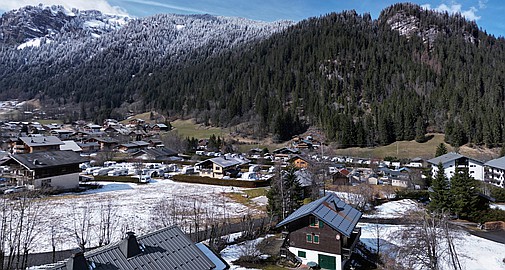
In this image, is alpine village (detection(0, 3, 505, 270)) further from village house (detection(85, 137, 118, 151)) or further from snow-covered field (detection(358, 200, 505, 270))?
village house (detection(85, 137, 118, 151))

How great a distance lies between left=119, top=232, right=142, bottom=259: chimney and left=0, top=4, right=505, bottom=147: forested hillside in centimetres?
9105

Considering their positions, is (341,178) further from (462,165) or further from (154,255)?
(154,255)

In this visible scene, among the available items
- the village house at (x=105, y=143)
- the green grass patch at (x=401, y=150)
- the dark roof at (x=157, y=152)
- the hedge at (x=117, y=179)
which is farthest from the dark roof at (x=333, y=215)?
the village house at (x=105, y=143)

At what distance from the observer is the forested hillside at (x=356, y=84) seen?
327 ft

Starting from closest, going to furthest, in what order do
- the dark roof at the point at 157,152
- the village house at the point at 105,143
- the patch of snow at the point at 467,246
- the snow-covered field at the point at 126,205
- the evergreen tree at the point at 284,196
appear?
the patch of snow at the point at 467,246 < the snow-covered field at the point at 126,205 < the evergreen tree at the point at 284,196 < the dark roof at the point at 157,152 < the village house at the point at 105,143

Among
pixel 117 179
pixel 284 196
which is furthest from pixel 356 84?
pixel 284 196

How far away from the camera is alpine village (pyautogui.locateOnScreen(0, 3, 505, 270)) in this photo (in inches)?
850

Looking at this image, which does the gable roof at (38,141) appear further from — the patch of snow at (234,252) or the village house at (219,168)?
the patch of snow at (234,252)

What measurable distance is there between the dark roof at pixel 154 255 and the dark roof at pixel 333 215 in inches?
385

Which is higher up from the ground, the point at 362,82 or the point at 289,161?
the point at 362,82

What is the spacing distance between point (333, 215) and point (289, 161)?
145 feet

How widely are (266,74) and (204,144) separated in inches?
2707

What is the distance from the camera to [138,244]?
11.5 meters

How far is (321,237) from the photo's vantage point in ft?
70.2
